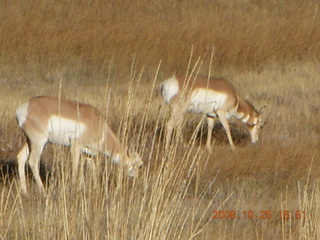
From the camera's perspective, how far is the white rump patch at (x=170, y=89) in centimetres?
1195

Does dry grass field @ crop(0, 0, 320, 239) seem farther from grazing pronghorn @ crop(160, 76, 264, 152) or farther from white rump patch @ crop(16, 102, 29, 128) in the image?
white rump patch @ crop(16, 102, 29, 128)

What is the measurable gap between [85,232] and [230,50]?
15386mm

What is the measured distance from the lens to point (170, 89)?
1205cm

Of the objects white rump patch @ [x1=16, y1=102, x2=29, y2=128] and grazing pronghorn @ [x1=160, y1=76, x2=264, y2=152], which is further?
grazing pronghorn @ [x1=160, y1=76, x2=264, y2=152]

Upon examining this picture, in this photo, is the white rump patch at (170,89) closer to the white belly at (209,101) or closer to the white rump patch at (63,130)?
the white belly at (209,101)

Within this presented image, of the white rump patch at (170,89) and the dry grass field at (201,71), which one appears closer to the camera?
the dry grass field at (201,71)

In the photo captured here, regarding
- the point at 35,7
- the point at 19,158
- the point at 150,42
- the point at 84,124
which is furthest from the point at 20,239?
the point at 35,7

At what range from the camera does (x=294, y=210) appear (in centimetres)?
779

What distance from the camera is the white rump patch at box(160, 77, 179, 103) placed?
39.2 feet
